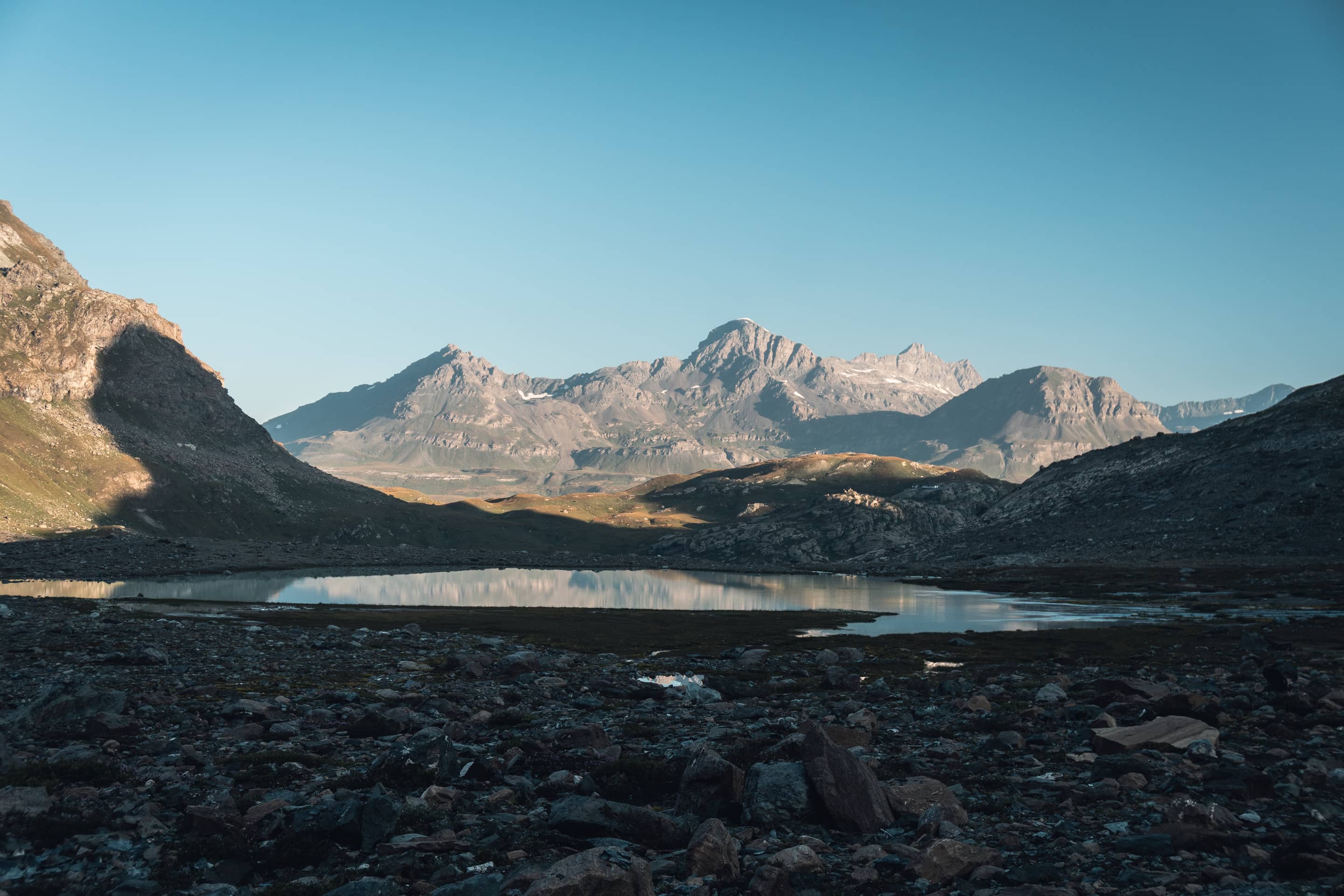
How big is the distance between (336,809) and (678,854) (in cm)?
Result: 697

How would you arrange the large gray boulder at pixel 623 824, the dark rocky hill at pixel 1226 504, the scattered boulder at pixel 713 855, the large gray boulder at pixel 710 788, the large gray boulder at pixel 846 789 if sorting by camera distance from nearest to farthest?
the scattered boulder at pixel 713 855 < the large gray boulder at pixel 623 824 < the large gray boulder at pixel 846 789 < the large gray boulder at pixel 710 788 < the dark rocky hill at pixel 1226 504

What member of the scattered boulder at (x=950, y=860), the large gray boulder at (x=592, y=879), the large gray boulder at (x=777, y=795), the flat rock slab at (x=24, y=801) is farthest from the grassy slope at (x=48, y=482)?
the scattered boulder at (x=950, y=860)

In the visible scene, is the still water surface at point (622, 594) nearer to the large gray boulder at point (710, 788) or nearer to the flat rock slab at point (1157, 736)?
the flat rock slab at point (1157, 736)

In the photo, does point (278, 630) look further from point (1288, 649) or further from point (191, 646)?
point (1288, 649)

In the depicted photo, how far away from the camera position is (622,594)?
14212 cm

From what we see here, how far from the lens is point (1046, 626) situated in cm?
8162

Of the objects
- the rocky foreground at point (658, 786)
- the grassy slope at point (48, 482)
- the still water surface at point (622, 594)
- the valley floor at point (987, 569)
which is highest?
the grassy slope at point (48, 482)

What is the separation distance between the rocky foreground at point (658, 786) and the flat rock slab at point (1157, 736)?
9cm

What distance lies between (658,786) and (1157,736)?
14410mm

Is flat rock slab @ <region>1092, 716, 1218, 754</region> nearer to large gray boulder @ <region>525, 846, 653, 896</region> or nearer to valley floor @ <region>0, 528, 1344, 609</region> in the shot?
large gray boulder @ <region>525, 846, 653, 896</region>

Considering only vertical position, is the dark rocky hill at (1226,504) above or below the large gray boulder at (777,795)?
above

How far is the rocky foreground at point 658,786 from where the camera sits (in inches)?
551

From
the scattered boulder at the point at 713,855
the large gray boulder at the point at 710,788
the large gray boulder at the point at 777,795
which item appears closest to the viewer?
the scattered boulder at the point at 713,855

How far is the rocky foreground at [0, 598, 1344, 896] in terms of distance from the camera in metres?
14.0
